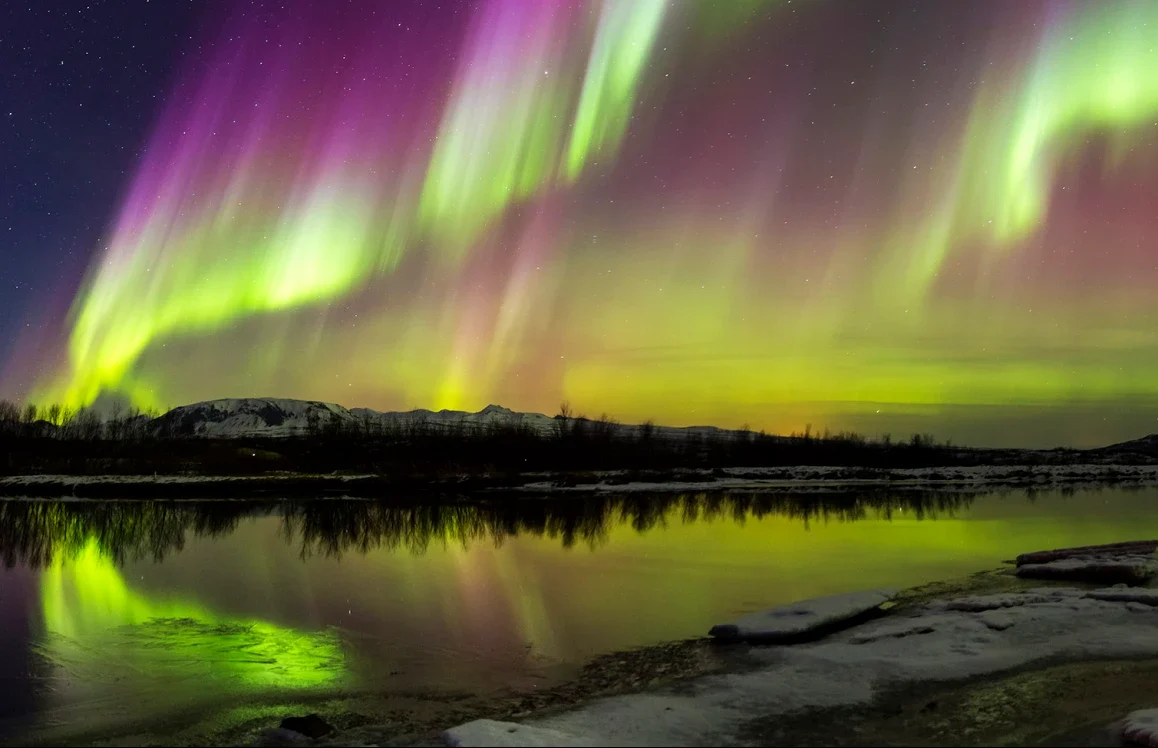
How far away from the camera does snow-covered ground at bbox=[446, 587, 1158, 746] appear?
8.95 meters

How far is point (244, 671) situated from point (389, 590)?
7586mm

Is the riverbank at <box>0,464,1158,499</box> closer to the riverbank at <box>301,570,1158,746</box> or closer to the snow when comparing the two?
the snow

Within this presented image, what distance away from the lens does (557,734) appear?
27.6 ft

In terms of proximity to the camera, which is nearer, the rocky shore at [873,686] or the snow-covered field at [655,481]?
the rocky shore at [873,686]

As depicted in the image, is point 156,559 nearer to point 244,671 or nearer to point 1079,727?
point 244,671

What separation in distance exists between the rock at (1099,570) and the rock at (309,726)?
16.8 meters

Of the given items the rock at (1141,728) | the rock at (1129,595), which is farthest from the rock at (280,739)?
the rock at (1129,595)

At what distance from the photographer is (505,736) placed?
8.17 m

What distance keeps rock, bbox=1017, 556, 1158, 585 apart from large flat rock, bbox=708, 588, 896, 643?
19.1ft

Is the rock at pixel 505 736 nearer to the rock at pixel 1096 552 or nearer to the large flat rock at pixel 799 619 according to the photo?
the large flat rock at pixel 799 619

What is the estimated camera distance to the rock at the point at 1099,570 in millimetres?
18641

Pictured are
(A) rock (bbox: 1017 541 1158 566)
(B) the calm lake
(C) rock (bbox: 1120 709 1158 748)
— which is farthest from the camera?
(A) rock (bbox: 1017 541 1158 566)

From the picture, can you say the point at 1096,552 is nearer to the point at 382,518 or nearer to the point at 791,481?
the point at 382,518

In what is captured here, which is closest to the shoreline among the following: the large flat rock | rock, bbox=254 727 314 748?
rock, bbox=254 727 314 748
